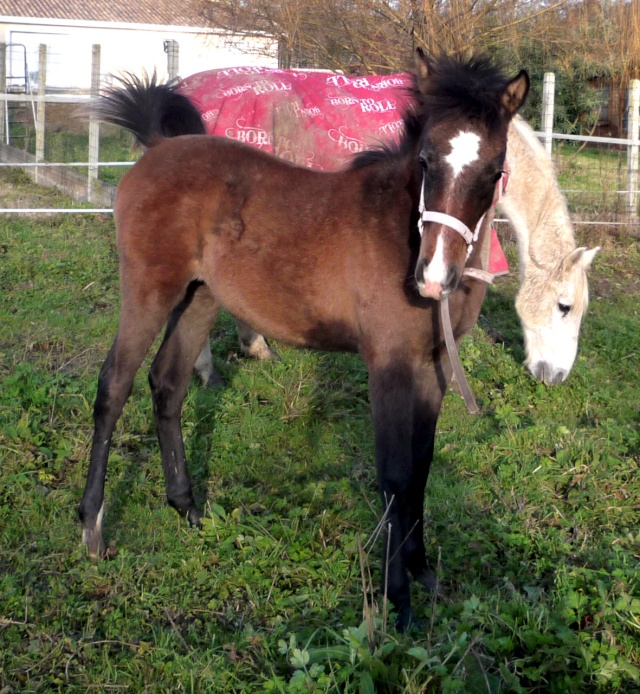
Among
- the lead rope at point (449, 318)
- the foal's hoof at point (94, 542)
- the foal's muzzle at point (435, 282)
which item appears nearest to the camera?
the foal's muzzle at point (435, 282)

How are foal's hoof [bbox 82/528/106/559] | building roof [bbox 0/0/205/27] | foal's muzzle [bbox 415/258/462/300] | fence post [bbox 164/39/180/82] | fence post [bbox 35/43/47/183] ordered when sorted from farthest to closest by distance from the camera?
building roof [bbox 0/0/205/27]
fence post [bbox 35/43/47/183]
fence post [bbox 164/39/180/82]
foal's hoof [bbox 82/528/106/559]
foal's muzzle [bbox 415/258/462/300]

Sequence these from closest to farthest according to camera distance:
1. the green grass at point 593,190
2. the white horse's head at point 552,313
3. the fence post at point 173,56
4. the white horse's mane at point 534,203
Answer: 1. the white horse's mane at point 534,203
2. the white horse's head at point 552,313
3. the fence post at point 173,56
4. the green grass at point 593,190

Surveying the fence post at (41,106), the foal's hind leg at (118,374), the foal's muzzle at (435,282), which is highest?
the fence post at (41,106)

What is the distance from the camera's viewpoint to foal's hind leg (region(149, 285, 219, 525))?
3.75m

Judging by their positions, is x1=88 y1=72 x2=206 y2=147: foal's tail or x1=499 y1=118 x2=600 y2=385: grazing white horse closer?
x1=88 y1=72 x2=206 y2=147: foal's tail

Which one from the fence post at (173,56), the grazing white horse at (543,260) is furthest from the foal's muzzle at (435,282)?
the fence post at (173,56)

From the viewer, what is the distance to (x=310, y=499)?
3871 millimetres

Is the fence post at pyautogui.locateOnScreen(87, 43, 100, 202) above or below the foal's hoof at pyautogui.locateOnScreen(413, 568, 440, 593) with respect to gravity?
above

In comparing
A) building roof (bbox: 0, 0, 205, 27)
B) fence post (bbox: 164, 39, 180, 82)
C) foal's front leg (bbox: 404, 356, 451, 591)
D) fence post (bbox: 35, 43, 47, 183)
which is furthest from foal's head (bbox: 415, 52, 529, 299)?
building roof (bbox: 0, 0, 205, 27)

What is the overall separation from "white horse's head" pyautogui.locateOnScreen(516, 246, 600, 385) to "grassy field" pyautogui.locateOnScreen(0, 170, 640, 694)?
20cm

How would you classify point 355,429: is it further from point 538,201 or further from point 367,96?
point 367,96

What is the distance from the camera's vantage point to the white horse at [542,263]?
4.76m

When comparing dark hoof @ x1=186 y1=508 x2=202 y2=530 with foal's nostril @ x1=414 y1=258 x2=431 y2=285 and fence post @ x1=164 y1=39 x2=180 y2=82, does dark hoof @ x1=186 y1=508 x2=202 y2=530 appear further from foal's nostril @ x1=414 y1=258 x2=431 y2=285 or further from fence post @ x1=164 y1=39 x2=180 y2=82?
fence post @ x1=164 y1=39 x2=180 y2=82

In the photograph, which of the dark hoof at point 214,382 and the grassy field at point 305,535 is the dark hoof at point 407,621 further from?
the dark hoof at point 214,382
